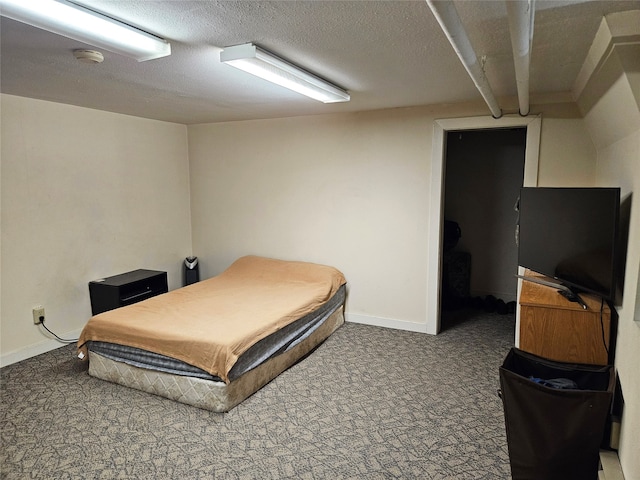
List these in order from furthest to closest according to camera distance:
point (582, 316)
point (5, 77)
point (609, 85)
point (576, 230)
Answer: point (5, 77)
point (576, 230)
point (582, 316)
point (609, 85)

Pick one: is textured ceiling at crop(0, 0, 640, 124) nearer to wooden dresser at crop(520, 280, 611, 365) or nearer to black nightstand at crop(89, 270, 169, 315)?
wooden dresser at crop(520, 280, 611, 365)

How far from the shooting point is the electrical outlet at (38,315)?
3525 millimetres

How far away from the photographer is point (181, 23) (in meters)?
1.78

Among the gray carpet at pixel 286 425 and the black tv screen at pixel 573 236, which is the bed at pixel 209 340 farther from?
the black tv screen at pixel 573 236

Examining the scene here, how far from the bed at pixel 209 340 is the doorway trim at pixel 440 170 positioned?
38.1 inches

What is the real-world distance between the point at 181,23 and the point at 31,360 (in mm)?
3104

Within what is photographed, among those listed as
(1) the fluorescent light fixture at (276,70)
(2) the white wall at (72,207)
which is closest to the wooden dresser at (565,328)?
(1) the fluorescent light fixture at (276,70)

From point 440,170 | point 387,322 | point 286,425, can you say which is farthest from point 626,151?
point 387,322

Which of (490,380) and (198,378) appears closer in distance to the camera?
(198,378)

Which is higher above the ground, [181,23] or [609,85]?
[181,23]

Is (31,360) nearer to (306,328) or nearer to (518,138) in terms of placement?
(306,328)

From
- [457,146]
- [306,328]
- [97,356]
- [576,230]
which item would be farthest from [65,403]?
[457,146]

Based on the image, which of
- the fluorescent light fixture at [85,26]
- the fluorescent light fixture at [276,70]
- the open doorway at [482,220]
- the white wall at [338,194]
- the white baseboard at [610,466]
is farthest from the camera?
the open doorway at [482,220]

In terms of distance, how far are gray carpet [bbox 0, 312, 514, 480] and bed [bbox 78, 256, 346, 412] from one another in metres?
0.11
